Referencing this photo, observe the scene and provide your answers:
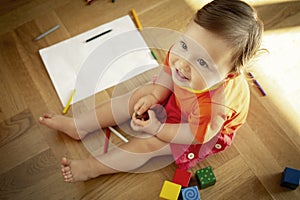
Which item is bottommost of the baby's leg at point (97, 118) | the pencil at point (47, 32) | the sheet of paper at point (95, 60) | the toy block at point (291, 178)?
the toy block at point (291, 178)

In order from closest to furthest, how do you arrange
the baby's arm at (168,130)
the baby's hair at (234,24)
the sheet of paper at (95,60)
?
the baby's hair at (234,24), the baby's arm at (168,130), the sheet of paper at (95,60)

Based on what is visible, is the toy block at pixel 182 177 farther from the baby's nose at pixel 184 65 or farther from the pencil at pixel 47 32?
the pencil at pixel 47 32

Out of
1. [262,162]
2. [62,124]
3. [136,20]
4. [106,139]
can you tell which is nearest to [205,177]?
[262,162]

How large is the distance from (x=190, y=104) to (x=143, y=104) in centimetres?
13

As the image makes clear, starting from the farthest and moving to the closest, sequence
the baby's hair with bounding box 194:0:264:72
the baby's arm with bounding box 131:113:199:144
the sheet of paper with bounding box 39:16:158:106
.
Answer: the sheet of paper with bounding box 39:16:158:106, the baby's arm with bounding box 131:113:199:144, the baby's hair with bounding box 194:0:264:72

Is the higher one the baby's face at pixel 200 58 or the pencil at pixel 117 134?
the baby's face at pixel 200 58

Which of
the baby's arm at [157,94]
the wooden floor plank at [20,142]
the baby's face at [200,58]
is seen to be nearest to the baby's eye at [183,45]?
the baby's face at [200,58]

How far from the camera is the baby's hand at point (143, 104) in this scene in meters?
0.92

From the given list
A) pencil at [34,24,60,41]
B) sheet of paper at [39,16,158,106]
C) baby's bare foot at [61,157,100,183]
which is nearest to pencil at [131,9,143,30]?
sheet of paper at [39,16,158,106]

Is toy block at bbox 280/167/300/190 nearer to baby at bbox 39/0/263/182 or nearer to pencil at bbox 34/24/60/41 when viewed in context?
baby at bbox 39/0/263/182

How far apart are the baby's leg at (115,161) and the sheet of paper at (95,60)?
0.20 meters

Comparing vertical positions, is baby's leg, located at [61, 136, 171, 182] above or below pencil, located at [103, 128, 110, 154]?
below

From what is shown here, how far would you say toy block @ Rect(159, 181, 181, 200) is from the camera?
2.87 feet

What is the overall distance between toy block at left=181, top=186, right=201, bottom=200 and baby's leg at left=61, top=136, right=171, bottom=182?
0.11m
